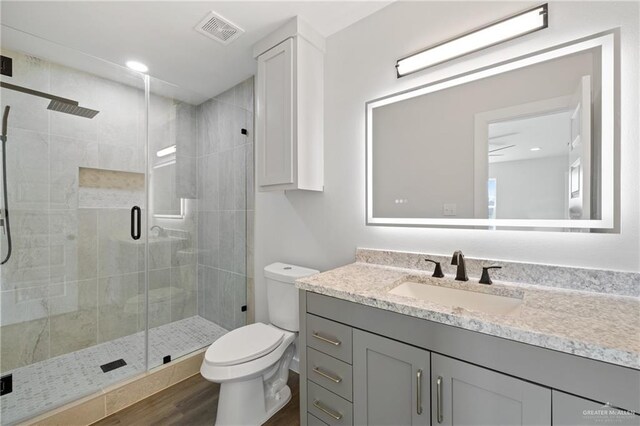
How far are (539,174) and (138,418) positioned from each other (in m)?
2.51

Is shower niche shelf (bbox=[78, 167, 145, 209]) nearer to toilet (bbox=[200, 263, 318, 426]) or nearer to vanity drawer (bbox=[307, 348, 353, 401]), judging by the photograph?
toilet (bbox=[200, 263, 318, 426])

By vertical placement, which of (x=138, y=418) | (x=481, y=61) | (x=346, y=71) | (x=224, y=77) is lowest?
(x=138, y=418)

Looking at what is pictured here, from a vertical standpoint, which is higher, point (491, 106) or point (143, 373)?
point (491, 106)

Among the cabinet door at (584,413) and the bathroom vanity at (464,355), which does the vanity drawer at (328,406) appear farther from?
the cabinet door at (584,413)

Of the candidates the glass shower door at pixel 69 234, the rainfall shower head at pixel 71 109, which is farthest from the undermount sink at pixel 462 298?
the rainfall shower head at pixel 71 109

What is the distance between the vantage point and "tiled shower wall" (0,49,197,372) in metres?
1.80

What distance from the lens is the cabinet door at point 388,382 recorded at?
2.93ft

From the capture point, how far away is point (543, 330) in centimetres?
71

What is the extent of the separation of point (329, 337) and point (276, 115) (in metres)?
1.36

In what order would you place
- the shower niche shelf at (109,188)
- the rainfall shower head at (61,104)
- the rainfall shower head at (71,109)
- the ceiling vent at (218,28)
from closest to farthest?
the ceiling vent at (218,28) → the rainfall shower head at (61,104) → the rainfall shower head at (71,109) → the shower niche shelf at (109,188)

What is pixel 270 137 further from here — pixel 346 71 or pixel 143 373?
pixel 143 373

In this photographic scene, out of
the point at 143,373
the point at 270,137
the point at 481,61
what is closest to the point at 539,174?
the point at 481,61

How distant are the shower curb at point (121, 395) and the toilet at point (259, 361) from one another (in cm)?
66

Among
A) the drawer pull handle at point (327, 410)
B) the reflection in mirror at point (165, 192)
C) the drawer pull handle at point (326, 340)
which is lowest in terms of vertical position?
the drawer pull handle at point (327, 410)
